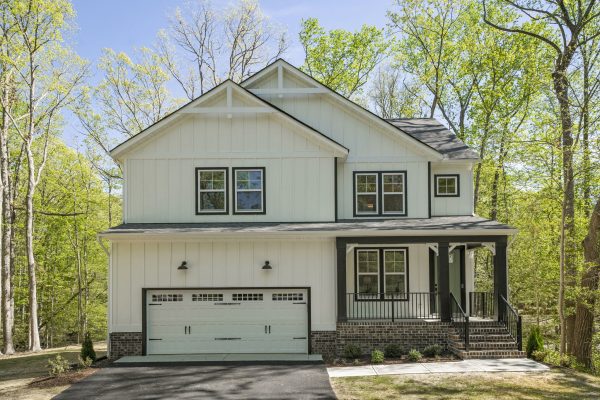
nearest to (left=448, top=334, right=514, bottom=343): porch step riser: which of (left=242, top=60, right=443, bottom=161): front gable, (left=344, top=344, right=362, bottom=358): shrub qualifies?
(left=344, top=344, right=362, bottom=358): shrub

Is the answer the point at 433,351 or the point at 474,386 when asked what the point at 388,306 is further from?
the point at 474,386

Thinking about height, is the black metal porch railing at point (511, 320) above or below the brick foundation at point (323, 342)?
above

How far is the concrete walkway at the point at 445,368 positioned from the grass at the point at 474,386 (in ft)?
1.30

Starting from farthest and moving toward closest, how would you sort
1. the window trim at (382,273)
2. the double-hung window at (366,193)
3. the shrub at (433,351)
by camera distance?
the double-hung window at (366,193) < the window trim at (382,273) < the shrub at (433,351)

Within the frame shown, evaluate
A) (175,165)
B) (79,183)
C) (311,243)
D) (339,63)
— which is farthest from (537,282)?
(79,183)

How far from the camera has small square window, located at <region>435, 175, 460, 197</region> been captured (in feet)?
59.2

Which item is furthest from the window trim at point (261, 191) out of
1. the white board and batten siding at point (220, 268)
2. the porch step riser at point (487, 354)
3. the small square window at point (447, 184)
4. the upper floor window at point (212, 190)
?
the porch step riser at point (487, 354)

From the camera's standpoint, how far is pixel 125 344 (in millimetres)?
15516

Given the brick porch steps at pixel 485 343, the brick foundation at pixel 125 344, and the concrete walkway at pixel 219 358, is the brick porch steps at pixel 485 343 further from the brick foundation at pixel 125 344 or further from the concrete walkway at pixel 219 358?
the brick foundation at pixel 125 344

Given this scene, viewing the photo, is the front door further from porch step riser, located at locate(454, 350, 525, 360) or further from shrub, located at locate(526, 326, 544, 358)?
porch step riser, located at locate(454, 350, 525, 360)

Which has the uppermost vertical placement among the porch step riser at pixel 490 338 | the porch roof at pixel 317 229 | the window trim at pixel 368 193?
the window trim at pixel 368 193

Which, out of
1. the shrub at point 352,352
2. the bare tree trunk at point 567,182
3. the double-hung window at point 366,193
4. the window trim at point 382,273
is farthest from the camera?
the double-hung window at point 366,193

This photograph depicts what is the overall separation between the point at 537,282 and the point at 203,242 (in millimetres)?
13177

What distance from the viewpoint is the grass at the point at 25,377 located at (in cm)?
1178
